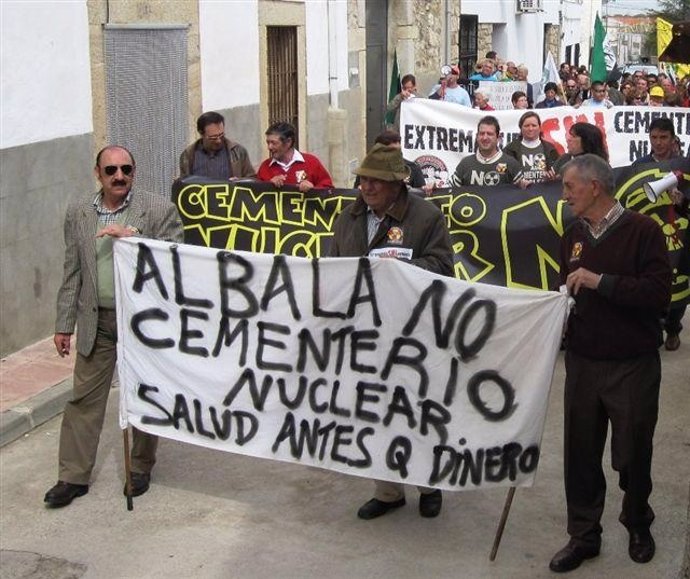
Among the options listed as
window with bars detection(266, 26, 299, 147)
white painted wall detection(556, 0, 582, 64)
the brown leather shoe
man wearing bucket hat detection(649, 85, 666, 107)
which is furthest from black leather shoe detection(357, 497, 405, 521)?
white painted wall detection(556, 0, 582, 64)

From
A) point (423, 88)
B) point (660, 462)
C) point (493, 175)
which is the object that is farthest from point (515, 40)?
point (660, 462)

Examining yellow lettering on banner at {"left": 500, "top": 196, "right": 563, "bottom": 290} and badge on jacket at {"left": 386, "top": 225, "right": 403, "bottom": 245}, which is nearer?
badge on jacket at {"left": 386, "top": 225, "right": 403, "bottom": 245}

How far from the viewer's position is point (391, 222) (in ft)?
17.7

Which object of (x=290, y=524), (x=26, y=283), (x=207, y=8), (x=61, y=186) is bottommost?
(x=290, y=524)

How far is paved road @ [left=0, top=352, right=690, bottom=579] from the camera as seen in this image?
5082 mm

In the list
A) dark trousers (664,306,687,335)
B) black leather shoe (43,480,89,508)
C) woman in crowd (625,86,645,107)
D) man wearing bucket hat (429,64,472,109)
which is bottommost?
black leather shoe (43,480,89,508)

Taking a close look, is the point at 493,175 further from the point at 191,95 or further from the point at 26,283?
the point at 191,95

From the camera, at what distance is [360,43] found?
58.2ft

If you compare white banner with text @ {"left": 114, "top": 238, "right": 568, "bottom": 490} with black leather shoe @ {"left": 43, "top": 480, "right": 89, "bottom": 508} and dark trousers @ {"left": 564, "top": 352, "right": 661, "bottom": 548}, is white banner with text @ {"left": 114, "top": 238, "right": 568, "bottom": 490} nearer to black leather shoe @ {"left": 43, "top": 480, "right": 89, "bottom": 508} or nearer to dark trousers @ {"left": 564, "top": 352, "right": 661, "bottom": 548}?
dark trousers @ {"left": 564, "top": 352, "right": 661, "bottom": 548}

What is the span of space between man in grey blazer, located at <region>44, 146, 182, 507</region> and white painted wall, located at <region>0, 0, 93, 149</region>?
2.84 metres

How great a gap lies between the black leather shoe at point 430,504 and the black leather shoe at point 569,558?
758mm

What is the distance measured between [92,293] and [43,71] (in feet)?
12.0

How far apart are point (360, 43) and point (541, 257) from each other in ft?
35.5

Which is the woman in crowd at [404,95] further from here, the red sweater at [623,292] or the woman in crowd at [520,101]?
the red sweater at [623,292]
